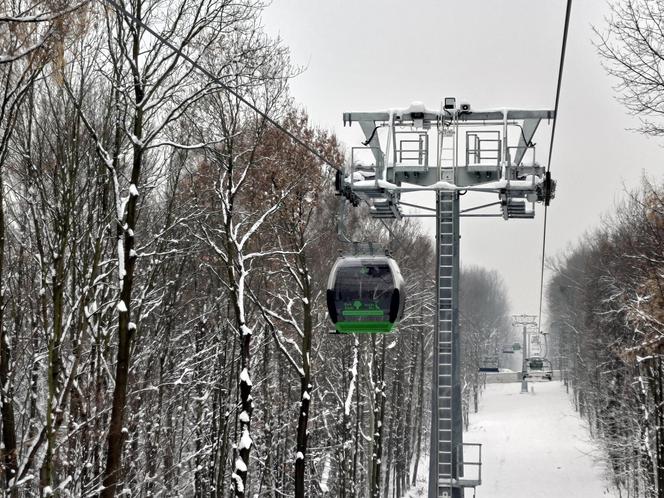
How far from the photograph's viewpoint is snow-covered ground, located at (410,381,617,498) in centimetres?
4101

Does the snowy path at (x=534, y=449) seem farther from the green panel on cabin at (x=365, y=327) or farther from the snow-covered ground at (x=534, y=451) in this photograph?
the green panel on cabin at (x=365, y=327)

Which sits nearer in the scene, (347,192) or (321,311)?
(347,192)

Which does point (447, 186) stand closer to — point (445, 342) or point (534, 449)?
point (445, 342)

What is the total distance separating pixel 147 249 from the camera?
21.1 meters

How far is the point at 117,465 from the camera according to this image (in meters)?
11.9

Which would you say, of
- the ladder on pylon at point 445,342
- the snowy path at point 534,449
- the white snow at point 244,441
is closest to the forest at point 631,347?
the snowy path at point 534,449

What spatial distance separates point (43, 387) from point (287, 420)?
9860 millimetres

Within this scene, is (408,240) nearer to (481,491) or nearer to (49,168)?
(481,491)

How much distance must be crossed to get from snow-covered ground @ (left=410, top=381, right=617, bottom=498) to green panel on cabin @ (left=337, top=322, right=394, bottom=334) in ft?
86.7

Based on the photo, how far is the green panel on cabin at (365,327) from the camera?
14.2m

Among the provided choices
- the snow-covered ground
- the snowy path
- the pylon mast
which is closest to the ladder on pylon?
the pylon mast

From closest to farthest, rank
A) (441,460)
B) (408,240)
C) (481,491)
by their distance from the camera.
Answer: (441,460), (408,240), (481,491)

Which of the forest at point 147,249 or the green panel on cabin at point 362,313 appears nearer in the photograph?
the forest at point 147,249

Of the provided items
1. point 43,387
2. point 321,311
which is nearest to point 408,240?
point 321,311
